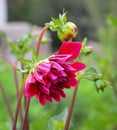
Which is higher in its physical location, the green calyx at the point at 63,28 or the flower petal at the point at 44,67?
the green calyx at the point at 63,28

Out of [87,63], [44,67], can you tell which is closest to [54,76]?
[44,67]

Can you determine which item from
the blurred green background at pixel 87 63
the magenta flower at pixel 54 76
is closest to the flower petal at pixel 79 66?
the magenta flower at pixel 54 76

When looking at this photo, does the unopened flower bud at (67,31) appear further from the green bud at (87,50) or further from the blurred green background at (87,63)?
the blurred green background at (87,63)

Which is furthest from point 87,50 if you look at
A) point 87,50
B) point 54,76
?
point 54,76

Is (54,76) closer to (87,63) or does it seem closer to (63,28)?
(63,28)

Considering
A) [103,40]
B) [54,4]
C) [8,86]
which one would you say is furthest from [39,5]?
[8,86]

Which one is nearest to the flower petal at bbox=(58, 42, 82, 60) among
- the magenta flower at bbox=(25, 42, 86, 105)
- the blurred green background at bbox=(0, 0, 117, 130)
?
the magenta flower at bbox=(25, 42, 86, 105)

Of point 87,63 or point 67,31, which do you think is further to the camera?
point 87,63

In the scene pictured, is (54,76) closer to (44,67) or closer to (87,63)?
(44,67)

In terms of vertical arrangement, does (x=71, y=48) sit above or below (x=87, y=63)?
above
